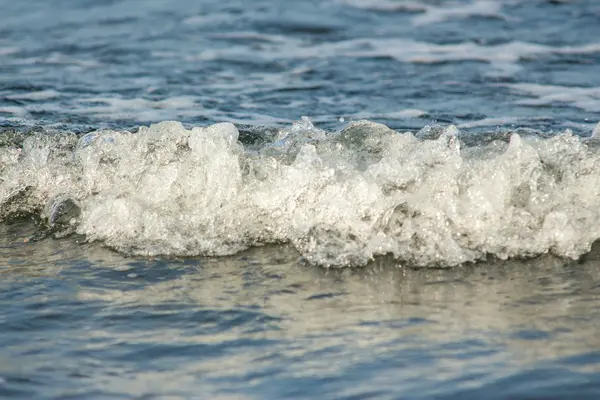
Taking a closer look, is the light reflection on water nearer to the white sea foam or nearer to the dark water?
the dark water

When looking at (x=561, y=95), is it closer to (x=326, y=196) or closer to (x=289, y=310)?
(x=326, y=196)

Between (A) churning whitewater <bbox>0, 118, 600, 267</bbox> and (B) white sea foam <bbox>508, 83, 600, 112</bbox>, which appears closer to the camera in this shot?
(A) churning whitewater <bbox>0, 118, 600, 267</bbox>

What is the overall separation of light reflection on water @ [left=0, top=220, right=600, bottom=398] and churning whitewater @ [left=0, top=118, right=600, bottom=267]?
132 mm

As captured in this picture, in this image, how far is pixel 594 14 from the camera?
1047 cm

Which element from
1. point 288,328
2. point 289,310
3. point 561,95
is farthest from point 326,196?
point 561,95

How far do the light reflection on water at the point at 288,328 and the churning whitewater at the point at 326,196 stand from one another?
13 cm

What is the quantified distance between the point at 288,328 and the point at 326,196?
1.07 m

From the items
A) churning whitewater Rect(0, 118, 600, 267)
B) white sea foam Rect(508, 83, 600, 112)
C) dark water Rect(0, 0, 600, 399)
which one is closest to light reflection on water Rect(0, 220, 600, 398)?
dark water Rect(0, 0, 600, 399)

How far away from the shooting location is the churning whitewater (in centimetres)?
441

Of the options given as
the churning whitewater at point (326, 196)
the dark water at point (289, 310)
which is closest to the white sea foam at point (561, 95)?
the dark water at point (289, 310)

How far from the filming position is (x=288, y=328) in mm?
3660

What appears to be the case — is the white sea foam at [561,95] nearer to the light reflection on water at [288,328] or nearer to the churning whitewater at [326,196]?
the churning whitewater at [326,196]

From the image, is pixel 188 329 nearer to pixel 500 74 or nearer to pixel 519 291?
pixel 519 291

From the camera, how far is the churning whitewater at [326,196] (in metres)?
4.41
